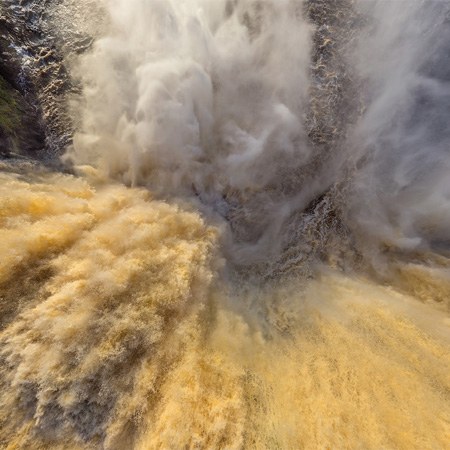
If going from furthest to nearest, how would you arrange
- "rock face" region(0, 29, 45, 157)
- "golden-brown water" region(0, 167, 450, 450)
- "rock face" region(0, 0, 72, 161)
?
1. "rock face" region(0, 0, 72, 161)
2. "rock face" region(0, 29, 45, 157)
3. "golden-brown water" region(0, 167, 450, 450)

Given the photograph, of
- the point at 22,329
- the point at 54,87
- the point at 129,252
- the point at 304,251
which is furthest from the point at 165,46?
the point at 22,329

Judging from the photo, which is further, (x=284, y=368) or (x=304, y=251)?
(x=304, y=251)

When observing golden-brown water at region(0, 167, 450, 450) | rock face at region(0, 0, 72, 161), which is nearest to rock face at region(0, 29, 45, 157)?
rock face at region(0, 0, 72, 161)

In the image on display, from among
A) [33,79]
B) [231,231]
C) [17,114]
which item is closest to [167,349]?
[231,231]

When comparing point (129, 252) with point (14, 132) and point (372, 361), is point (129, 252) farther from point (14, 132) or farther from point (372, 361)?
point (372, 361)

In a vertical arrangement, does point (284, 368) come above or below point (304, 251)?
below

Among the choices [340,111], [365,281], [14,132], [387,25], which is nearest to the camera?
[14,132]

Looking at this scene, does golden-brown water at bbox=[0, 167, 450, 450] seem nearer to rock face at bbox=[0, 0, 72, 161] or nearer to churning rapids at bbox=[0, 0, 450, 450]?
churning rapids at bbox=[0, 0, 450, 450]
